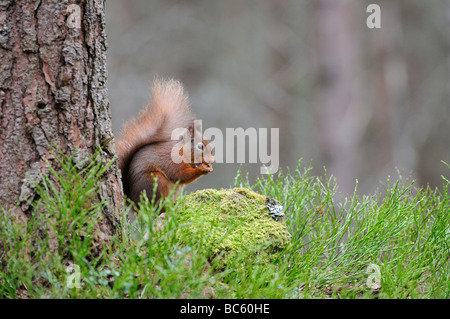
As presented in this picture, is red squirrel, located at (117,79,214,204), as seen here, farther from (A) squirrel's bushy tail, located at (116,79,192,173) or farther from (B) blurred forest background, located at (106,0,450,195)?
(B) blurred forest background, located at (106,0,450,195)

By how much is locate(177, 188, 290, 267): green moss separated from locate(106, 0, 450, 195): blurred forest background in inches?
224

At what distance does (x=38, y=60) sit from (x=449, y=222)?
6.13 ft

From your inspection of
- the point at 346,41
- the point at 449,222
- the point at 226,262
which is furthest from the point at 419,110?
the point at 226,262

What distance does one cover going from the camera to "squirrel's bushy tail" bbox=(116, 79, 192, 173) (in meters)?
2.89

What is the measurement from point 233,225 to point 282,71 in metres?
8.03

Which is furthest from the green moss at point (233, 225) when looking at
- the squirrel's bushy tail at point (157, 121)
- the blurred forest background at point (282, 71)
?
the blurred forest background at point (282, 71)

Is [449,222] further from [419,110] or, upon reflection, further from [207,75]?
[207,75]

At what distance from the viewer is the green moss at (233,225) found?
2078mm

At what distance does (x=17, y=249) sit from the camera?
1823mm

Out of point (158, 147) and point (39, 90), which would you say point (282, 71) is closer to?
point (158, 147)

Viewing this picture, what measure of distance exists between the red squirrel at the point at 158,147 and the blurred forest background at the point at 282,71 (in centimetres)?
537

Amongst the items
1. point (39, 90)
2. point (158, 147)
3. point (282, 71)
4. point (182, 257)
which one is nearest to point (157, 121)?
point (158, 147)

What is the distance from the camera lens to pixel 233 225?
211 centimetres

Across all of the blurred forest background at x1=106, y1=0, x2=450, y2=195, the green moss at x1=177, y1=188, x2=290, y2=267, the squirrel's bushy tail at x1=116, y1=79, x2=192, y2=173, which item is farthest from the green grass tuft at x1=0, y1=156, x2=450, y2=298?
the blurred forest background at x1=106, y1=0, x2=450, y2=195
